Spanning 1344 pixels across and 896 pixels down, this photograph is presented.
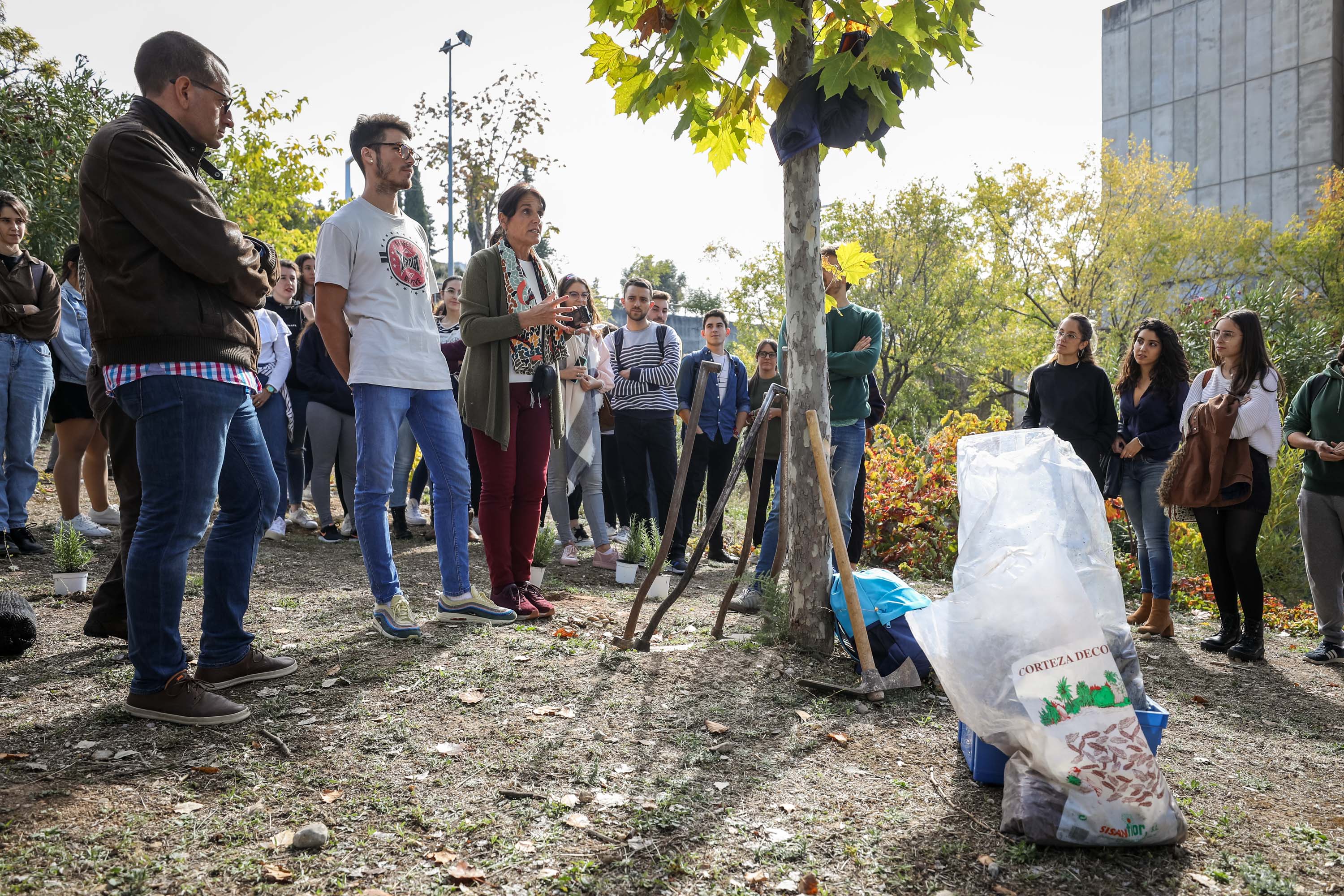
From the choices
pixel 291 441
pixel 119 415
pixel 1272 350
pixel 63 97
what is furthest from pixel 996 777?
pixel 63 97

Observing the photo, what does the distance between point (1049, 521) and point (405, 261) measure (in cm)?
279

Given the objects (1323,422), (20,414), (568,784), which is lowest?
(568,784)

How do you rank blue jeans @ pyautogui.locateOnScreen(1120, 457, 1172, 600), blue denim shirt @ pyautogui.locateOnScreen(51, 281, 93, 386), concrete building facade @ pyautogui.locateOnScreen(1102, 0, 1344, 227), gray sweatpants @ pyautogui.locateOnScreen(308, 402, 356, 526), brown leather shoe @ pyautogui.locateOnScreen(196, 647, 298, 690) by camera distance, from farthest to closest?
concrete building facade @ pyautogui.locateOnScreen(1102, 0, 1344, 227) → gray sweatpants @ pyautogui.locateOnScreen(308, 402, 356, 526) → blue denim shirt @ pyautogui.locateOnScreen(51, 281, 93, 386) → blue jeans @ pyautogui.locateOnScreen(1120, 457, 1172, 600) → brown leather shoe @ pyautogui.locateOnScreen(196, 647, 298, 690)

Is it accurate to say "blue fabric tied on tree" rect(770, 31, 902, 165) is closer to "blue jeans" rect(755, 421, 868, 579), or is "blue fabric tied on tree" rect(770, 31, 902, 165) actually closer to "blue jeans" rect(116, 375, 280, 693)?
"blue jeans" rect(755, 421, 868, 579)

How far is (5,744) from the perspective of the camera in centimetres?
266

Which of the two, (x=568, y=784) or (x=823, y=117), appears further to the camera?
(x=823, y=117)

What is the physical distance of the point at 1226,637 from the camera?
17.1ft

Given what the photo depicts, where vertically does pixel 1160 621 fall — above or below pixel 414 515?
below

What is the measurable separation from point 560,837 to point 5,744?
1.76m

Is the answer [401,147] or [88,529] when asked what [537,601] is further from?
[88,529]

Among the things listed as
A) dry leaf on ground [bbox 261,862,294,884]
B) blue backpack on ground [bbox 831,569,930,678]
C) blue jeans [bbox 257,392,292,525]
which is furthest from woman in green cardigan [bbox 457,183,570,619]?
blue jeans [bbox 257,392,292,525]

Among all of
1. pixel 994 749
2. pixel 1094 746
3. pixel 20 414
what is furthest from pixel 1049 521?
pixel 20 414

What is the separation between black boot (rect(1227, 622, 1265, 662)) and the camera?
498cm

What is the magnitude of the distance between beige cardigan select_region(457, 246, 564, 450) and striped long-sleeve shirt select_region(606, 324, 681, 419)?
2.71 meters
